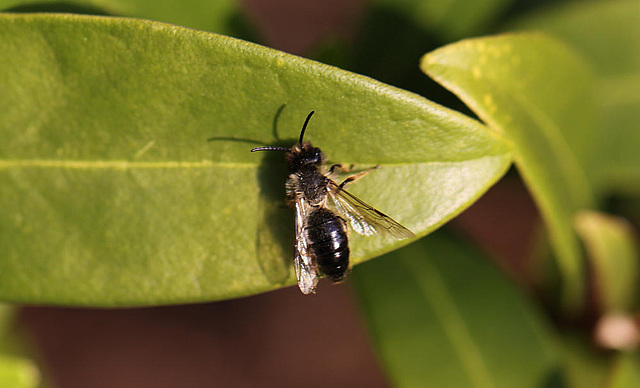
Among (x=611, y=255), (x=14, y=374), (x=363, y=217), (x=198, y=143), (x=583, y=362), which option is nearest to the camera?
(x=198, y=143)

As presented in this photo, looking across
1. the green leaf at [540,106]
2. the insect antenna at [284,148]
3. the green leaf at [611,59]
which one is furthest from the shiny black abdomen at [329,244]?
the green leaf at [611,59]

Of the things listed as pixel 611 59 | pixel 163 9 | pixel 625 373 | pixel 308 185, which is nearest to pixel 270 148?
pixel 308 185

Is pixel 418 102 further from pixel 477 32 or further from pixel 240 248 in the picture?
pixel 477 32

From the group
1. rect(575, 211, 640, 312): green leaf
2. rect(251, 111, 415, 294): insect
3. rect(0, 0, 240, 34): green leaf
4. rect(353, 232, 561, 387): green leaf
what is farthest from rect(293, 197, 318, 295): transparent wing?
rect(575, 211, 640, 312): green leaf

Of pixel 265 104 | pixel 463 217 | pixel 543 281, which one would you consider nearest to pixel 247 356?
pixel 463 217

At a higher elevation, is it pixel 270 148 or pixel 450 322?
pixel 270 148

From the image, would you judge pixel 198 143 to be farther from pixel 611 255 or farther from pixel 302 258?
pixel 611 255
